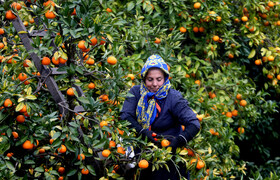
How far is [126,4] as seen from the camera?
4090mm

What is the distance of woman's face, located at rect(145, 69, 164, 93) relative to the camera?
2.63 meters

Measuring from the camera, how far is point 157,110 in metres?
2.63

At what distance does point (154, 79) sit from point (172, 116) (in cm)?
29

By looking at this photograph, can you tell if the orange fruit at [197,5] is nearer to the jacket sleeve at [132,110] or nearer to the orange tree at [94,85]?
the orange tree at [94,85]

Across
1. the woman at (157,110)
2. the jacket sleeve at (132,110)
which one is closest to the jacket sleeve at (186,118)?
the woman at (157,110)

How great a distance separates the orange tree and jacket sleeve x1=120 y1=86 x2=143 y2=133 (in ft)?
0.20

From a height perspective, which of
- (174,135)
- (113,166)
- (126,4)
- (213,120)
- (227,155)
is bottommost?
(227,155)

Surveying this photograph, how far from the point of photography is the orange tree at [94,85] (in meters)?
2.32

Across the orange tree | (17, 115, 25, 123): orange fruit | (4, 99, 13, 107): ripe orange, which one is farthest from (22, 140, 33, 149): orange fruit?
(4, 99, 13, 107): ripe orange

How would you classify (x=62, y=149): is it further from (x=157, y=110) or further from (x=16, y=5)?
(x=16, y=5)

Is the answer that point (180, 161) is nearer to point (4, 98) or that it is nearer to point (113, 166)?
point (113, 166)

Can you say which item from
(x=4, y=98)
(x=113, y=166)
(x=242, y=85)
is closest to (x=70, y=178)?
(x=113, y=166)

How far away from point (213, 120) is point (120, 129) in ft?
4.82

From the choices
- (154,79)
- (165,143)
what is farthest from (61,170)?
(154,79)
